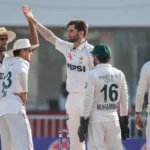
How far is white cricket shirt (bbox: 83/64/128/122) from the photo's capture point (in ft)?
34.6

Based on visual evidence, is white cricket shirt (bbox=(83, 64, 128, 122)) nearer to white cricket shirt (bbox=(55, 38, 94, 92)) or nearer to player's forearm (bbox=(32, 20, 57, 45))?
white cricket shirt (bbox=(55, 38, 94, 92))

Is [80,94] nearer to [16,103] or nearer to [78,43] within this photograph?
[78,43]

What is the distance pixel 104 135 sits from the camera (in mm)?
10656

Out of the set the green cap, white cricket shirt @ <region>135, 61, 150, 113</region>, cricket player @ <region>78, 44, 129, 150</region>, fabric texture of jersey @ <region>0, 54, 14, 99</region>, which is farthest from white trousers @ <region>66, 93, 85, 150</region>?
the green cap

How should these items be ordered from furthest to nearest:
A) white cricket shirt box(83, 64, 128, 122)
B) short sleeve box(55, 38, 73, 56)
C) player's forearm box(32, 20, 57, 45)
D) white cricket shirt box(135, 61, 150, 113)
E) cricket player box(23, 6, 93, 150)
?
player's forearm box(32, 20, 57, 45), short sleeve box(55, 38, 73, 56), cricket player box(23, 6, 93, 150), white cricket shirt box(135, 61, 150, 113), white cricket shirt box(83, 64, 128, 122)

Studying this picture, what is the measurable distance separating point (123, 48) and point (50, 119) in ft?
8.97

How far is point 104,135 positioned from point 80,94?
135 centimetres

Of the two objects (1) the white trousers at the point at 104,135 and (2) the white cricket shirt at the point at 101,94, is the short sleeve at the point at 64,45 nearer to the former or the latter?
(2) the white cricket shirt at the point at 101,94

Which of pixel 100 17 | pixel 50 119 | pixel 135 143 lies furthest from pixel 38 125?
pixel 135 143

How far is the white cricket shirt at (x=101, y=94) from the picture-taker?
10.5 metres

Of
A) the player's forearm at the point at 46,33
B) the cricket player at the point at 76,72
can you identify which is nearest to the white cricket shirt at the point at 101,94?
the cricket player at the point at 76,72

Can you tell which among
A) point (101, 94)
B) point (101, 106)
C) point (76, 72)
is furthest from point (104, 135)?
point (76, 72)

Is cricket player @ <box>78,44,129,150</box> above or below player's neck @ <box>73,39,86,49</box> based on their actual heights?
below

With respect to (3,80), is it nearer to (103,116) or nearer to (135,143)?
(103,116)
